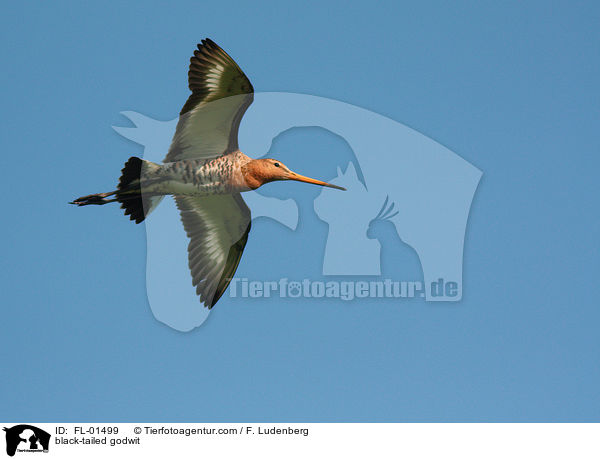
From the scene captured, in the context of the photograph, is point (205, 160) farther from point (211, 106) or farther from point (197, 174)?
point (211, 106)

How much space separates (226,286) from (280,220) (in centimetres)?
76

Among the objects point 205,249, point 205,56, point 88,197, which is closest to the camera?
point 205,56

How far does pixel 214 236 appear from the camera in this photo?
8.22 meters

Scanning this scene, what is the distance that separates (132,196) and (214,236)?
957mm

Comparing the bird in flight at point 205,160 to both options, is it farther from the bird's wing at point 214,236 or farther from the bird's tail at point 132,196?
the bird's wing at point 214,236

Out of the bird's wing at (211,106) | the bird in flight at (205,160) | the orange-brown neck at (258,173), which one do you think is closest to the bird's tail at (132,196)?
the bird in flight at (205,160)

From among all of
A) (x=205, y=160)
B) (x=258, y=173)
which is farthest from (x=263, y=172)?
(x=205, y=160)

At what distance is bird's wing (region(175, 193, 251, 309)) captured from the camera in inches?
318

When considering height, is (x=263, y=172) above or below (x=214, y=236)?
above

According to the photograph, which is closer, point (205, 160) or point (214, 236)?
point (205, 160)
